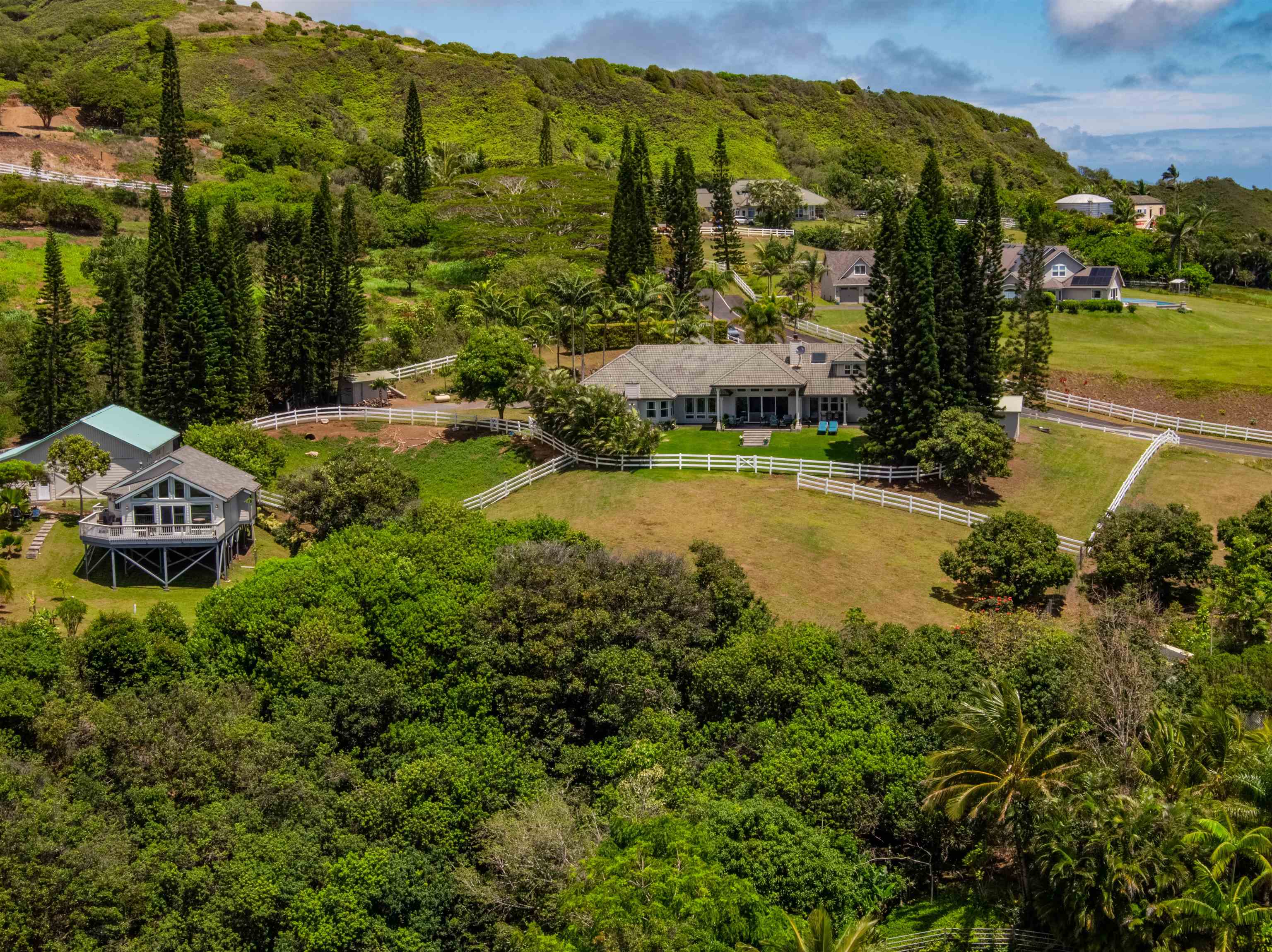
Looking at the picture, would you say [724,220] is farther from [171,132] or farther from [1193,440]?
[171,132]

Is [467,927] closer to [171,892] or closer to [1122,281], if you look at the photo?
[171,892]

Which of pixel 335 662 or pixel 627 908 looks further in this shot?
pixel 335 662

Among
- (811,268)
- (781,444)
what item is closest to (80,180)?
(811,268)

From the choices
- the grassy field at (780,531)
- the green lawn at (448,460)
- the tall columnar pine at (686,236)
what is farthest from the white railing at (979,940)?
the tall columnar pine at (686,236)

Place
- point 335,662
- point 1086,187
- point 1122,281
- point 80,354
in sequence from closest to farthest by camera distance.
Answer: point 335,662, point 80,354, point 1122,281, point 1086,187

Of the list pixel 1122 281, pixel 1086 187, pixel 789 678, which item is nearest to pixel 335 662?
pixel 789 678

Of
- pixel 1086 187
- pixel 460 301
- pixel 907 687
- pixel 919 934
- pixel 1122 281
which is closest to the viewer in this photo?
pixel 919 934
